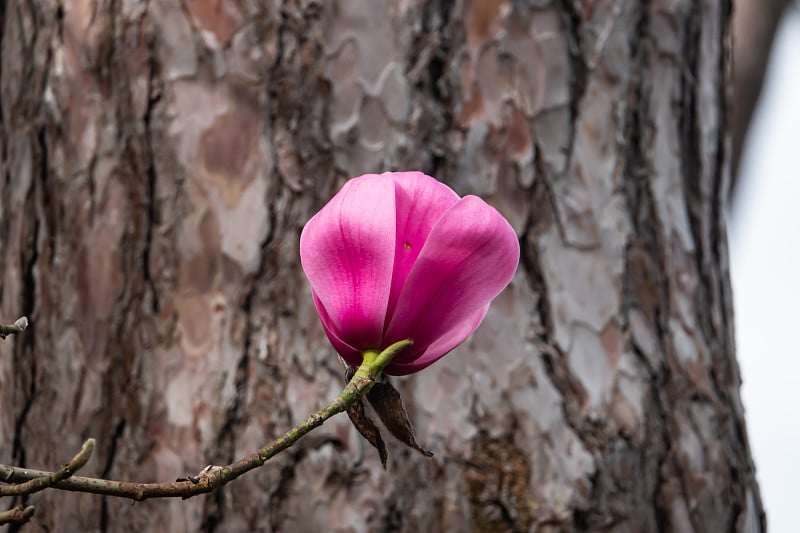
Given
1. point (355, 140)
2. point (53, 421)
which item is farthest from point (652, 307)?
point (53, 421)

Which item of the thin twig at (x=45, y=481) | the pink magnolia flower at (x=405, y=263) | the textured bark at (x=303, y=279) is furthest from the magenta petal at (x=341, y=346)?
the textured bark at (x=303, y=279)

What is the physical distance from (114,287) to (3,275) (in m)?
0.12

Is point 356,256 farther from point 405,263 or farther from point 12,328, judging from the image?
point 12,328

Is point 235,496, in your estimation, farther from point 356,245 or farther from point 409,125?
point 356,245

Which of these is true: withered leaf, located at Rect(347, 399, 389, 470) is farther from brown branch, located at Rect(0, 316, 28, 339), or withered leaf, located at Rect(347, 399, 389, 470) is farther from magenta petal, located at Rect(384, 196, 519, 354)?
brown branch, located at Rect(0, 316, 28, 339)

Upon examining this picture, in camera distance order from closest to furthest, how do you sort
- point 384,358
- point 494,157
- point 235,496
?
1. point 384,358
2. point 235,496
3. point 494,157

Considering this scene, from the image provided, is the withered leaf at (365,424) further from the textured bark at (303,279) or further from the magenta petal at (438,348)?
the textured bark at (303,279)

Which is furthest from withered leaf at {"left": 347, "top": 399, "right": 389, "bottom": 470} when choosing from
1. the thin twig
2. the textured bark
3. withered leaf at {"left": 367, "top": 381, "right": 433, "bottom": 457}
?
the textured bark

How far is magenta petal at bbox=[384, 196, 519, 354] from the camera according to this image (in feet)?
1.26

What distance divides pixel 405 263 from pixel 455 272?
0.08 feet

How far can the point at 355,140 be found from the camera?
984 mm

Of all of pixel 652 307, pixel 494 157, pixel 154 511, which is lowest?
pixel 154 511

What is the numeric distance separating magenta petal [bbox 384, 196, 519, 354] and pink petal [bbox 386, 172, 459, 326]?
10 millimetres

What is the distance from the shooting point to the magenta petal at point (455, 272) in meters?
0.38
